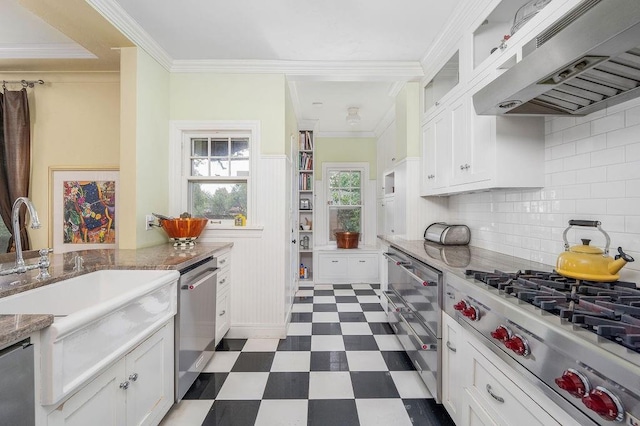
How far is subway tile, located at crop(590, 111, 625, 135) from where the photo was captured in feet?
4.33

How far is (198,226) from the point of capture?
2641 millimetres

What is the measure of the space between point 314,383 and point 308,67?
2763 millimetres

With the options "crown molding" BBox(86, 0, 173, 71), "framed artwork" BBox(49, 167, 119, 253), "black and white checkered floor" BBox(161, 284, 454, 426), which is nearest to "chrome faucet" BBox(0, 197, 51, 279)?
"black and white checkered floor" BBox(161, 284, 454, 426)

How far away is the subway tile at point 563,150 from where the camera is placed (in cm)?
159

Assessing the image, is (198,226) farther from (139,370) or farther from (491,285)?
(491,285)

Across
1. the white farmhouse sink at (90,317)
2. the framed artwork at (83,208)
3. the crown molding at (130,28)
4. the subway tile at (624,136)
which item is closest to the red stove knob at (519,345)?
the subway tile at (624,136)

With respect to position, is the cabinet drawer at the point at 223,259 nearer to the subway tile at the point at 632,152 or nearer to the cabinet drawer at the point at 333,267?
the cabinet drawer at the point at 333,267

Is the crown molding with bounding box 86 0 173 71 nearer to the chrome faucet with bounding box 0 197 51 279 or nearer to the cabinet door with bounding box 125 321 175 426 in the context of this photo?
the chrome faucet with bounding box 0 197 51 279

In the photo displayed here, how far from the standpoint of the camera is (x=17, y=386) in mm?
844

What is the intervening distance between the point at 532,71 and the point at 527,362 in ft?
3.45

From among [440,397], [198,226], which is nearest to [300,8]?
[198,226]

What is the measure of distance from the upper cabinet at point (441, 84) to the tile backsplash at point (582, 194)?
2.94ft

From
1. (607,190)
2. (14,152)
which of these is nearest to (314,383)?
(607,190)

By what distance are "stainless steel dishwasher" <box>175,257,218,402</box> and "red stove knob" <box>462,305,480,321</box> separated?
1600 mm
